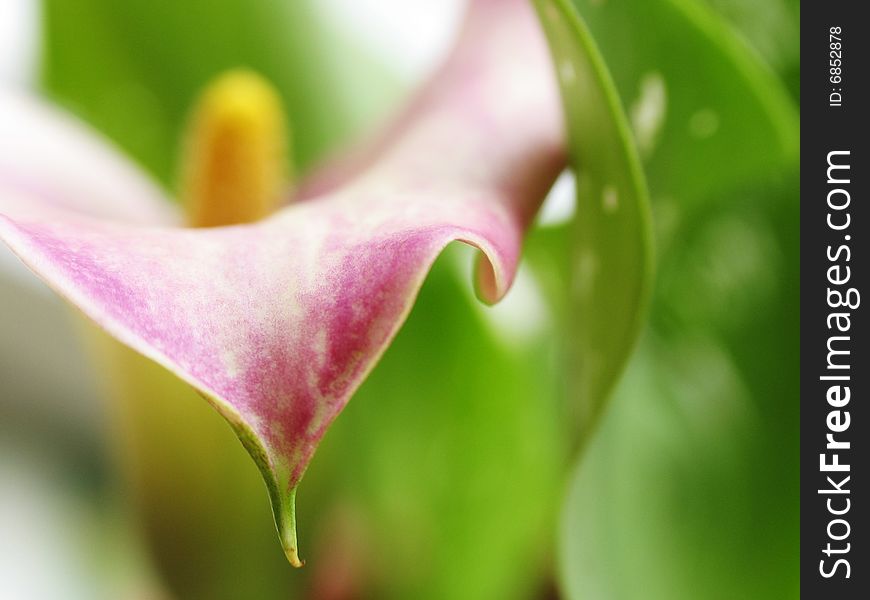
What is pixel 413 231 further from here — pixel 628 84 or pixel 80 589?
pixel 80 589

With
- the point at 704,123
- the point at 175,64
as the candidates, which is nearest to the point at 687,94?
the point at 704,123

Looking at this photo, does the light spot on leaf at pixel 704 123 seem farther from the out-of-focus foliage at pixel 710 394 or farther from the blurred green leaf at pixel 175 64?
the blurred green leaf at pixel 175 64

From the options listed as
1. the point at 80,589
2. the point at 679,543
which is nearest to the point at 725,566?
the point at 679,543

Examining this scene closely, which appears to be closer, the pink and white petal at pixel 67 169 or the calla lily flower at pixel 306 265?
the calla lily flower at pixel 306 265

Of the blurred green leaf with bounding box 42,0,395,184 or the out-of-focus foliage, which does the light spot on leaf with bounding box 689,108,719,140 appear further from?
the blurred green leaf with bounding box 42,0,395,184

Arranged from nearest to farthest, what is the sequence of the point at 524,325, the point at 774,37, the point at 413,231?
the point at 413,231 → the point at 774,37 → the point at 524,325

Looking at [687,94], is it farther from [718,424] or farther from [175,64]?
[175,64]
